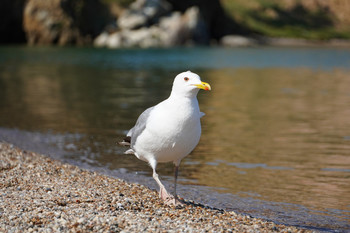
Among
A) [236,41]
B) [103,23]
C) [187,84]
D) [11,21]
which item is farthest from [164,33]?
[187,84]

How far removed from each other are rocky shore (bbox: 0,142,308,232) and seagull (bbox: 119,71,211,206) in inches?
31.9

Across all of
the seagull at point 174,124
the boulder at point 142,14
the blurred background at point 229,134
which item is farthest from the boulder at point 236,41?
the seagull at point 174,124

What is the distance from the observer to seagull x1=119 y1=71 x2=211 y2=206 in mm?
9141

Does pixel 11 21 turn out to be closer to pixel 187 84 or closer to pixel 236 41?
pixel 236 41

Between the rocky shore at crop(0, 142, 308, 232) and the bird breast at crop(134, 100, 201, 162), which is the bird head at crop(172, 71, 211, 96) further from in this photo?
the rocky shore at crop(0, 142, 308, 232)

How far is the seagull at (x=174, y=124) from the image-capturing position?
360 inches

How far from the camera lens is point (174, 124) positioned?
9188mm

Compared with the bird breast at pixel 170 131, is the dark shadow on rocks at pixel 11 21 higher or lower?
lower

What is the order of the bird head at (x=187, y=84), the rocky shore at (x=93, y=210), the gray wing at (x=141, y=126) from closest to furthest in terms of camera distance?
the rocky shore at (x=93, y=210) < the bird head at (x=187, y=84) < the gray wing at (x=141, y=126)

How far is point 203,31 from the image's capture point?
14250cm

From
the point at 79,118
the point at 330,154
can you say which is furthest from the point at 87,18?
the point at 330,154

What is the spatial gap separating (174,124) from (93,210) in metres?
2.00

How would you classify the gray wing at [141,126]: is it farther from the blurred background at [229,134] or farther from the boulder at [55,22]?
the boulder at [55,22]

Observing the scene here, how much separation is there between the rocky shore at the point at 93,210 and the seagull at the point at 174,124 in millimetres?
809
